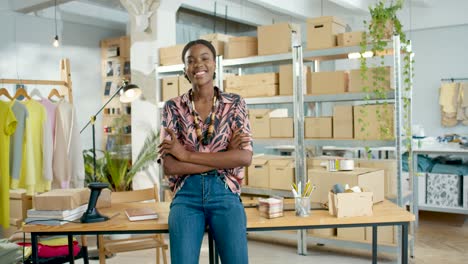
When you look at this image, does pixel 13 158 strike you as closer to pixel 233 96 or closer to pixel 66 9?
pixel 233 96

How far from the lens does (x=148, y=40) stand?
20.7 ft

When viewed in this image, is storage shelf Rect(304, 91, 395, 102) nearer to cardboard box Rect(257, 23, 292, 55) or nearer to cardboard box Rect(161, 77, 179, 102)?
cardboard box Rect(257, 23, 292, 55)

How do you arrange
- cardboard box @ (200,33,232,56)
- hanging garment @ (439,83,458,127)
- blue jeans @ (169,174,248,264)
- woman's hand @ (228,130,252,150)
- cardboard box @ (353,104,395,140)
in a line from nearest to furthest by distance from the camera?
blue jeans @ (169,174,248,264), woman's hand @ (228,130,252,150), cardboard box @ (353,104,395,140), cardboard box @ (200,33,232,56), hanging garment @ (439,83,458,127)

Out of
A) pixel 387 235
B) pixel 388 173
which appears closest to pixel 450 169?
pixel 388 173

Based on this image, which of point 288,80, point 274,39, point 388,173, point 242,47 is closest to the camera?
point 388,173

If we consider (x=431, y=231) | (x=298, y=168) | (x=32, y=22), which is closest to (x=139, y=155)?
(x=298, y=168)

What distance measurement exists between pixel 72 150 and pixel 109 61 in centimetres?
346

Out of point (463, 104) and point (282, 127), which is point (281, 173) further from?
point (463, 104)

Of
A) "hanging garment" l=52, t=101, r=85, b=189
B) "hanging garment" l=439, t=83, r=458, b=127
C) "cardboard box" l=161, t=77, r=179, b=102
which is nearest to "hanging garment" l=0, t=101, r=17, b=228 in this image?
"hanging garment" l=52, t=101, r=85, b=189

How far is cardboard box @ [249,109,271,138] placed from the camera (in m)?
5.22

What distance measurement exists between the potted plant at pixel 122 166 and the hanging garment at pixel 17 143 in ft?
4.02

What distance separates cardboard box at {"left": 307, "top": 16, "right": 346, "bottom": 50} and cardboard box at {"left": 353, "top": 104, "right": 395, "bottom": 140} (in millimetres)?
714

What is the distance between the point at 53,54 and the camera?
7.74m

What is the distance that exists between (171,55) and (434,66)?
5912 mm
